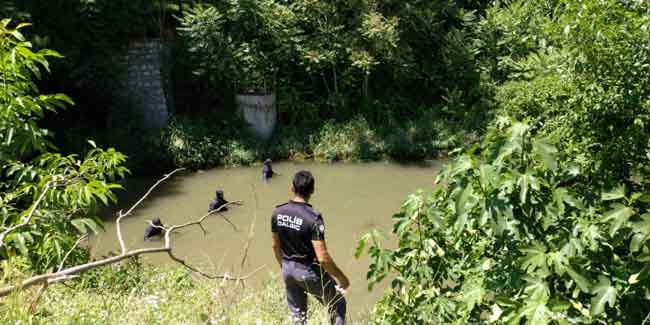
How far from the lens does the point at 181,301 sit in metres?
3.56

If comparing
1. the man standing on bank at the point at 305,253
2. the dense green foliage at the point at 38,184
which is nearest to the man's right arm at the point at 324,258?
the man standing on bank at the point at 305,253

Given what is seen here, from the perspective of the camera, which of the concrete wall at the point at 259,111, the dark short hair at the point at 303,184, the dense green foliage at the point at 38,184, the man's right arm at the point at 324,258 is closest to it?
the dense green foliage at the point at 38,184

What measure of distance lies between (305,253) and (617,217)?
2015 millimetres

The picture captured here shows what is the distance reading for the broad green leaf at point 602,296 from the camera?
7.14 ft

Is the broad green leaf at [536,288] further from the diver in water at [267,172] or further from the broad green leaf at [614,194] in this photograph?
the diver in water at [267,172]

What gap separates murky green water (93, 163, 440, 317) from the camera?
23.7 ft

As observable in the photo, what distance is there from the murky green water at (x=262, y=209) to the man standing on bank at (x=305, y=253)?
2.07 metres

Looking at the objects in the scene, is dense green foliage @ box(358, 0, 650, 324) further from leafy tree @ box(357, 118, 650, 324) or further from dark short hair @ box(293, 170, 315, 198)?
dark short hair @ box(293, 170, 315, 198)

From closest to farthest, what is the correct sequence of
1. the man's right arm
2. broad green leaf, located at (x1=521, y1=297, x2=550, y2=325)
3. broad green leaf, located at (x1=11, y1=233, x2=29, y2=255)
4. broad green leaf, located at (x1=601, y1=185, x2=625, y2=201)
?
broad green leaf, located at (x1=521, y1=297, x2=550, y2=325) → broad green leaf, located at (x1=601, y1=185, x2=625, y2=201) → broad green leaf, located at (x1=11, y1=233, x2=29, y2=255) → the man's right arm

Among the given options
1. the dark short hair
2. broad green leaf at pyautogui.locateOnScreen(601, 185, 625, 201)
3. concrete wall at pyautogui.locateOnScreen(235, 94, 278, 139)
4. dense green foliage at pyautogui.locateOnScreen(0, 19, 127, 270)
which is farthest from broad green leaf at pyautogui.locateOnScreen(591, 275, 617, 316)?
concrete wall at pyautogui.locateOnScreen(235, 94, 278, 139)

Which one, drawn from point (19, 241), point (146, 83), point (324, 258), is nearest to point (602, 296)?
point (324, 258)

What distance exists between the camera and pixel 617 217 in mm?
2248


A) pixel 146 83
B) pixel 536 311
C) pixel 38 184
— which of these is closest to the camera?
pixel 536 311

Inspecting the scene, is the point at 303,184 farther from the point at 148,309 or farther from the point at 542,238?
the point at 542,238
